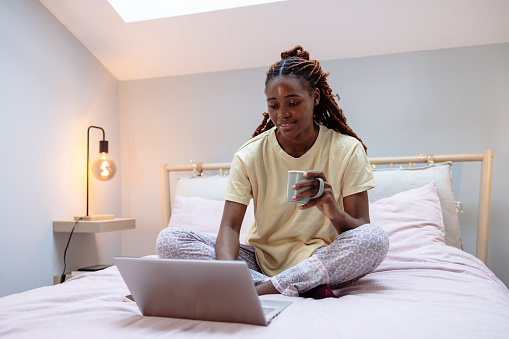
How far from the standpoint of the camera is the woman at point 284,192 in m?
1.22

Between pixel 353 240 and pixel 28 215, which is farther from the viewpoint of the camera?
pixel 28 215

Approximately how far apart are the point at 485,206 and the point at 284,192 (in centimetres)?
104

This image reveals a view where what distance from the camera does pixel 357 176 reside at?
1306 mm

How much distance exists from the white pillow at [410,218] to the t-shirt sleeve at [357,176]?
41 centimetres

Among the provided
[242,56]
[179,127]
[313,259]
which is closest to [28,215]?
[179,127]

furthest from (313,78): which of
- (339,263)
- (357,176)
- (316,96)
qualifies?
(339,263)

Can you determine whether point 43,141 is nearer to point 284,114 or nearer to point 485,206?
point 284,114

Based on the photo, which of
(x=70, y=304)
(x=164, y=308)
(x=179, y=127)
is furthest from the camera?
(x=179, y=127)

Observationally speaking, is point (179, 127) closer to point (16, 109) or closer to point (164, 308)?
point (16, 109)

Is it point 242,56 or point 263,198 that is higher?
point 242,56

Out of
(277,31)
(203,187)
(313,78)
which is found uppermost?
(277,31)

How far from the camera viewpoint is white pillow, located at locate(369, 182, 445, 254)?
163cm

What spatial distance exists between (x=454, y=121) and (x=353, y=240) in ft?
4.20

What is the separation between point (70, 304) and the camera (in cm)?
106
